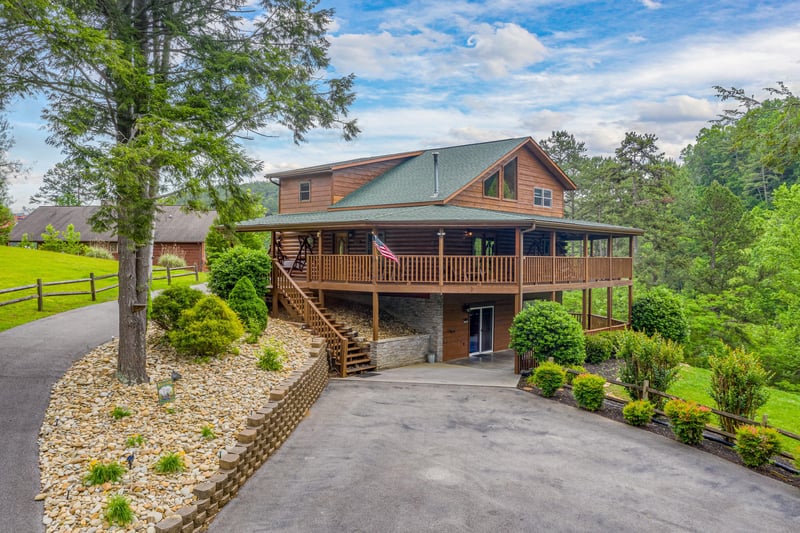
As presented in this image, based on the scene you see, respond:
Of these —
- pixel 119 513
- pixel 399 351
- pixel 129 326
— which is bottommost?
pixel 399 351

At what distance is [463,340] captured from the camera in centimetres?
1927

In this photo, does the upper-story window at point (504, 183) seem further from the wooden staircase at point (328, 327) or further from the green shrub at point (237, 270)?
the green shrub at point (237, 270)

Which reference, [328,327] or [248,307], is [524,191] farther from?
[248,307]

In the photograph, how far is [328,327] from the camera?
52.4 ft

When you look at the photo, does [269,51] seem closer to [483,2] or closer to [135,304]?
[135,304]

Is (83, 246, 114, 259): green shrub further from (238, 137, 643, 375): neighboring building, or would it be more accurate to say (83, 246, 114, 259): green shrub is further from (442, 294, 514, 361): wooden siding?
(442, 294, 514, 361): wooden siding

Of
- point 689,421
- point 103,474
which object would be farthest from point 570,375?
point 103,474

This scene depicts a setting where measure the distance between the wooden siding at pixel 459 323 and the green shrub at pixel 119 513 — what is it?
13.3 m

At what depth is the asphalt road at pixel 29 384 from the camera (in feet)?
19.9

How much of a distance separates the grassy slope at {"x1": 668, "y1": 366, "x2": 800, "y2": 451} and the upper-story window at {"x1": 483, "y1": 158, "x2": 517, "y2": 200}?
1022cm

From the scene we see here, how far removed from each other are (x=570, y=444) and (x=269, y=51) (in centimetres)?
1025

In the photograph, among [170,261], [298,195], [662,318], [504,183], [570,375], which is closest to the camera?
[570,375]

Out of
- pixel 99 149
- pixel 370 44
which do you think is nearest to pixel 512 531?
pixel 99 149

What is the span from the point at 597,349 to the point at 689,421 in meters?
8.33
